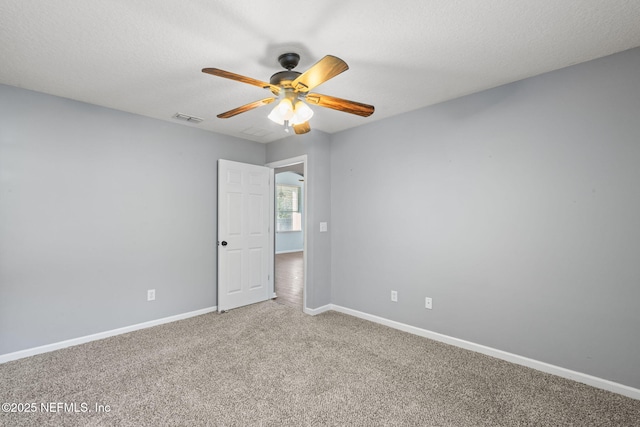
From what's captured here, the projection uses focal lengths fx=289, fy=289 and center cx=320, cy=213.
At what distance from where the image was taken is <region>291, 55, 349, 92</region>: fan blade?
154 centimetres

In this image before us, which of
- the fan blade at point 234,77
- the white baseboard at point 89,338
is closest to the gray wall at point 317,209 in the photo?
the white baseboard at point 89,338

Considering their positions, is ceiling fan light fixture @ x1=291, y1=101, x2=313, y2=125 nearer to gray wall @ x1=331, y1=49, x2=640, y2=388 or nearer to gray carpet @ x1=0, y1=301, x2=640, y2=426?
gray wall @ x1=331, y1=49, x2=640, y2=388

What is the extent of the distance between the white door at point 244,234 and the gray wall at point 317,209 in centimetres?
77

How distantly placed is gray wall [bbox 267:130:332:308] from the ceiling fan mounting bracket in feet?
5.68

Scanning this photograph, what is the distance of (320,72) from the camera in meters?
1.68

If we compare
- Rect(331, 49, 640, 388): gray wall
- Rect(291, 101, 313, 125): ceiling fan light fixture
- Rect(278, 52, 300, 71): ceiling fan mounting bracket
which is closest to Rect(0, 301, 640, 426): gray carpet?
Rect(331, 49, 640, 388): gray wall

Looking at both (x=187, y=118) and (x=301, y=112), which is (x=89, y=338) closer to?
(x=187, y=118)

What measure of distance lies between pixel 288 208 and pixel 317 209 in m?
5.89

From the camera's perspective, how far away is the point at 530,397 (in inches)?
81.4

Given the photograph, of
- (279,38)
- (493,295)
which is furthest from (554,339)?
(279,38)

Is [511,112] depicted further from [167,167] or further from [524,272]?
[167,167]

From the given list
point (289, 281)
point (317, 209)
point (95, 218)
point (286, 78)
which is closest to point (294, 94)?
point (286, 78)

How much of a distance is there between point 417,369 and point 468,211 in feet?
5.04

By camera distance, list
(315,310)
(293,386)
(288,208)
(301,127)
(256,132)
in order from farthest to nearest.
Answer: (288,208) → (256,132) → (315,310) → (301,127) → (293,386)
